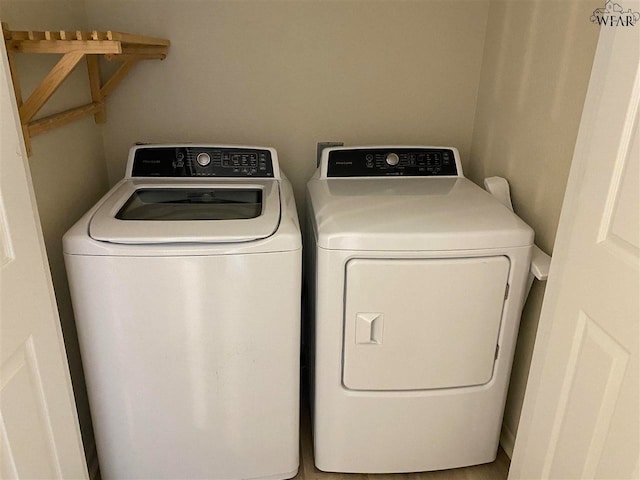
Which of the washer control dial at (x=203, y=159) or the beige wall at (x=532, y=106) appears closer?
the beige wall at (x=532, y=106)

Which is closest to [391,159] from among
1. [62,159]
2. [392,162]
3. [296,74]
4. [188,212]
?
[392,162]

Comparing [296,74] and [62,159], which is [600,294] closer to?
[296,74]

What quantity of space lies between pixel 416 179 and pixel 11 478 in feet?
5.29

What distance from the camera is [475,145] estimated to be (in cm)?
226

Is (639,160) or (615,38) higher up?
(615,38)

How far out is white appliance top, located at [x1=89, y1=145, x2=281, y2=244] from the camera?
146 cm

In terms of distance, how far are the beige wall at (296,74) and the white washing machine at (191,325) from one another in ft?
1.17

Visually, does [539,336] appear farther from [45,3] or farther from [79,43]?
[45,3]

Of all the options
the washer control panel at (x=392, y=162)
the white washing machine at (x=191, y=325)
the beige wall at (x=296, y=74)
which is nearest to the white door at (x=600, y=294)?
the white washing machine at (x=191, y=325)

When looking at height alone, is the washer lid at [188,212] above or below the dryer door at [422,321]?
above

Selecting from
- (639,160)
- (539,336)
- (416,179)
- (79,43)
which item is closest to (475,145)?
(416,179)

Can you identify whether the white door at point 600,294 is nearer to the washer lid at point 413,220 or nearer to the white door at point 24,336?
the washer lid at point 413,220

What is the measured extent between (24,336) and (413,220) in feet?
3.53

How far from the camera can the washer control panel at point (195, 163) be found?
199 cm
